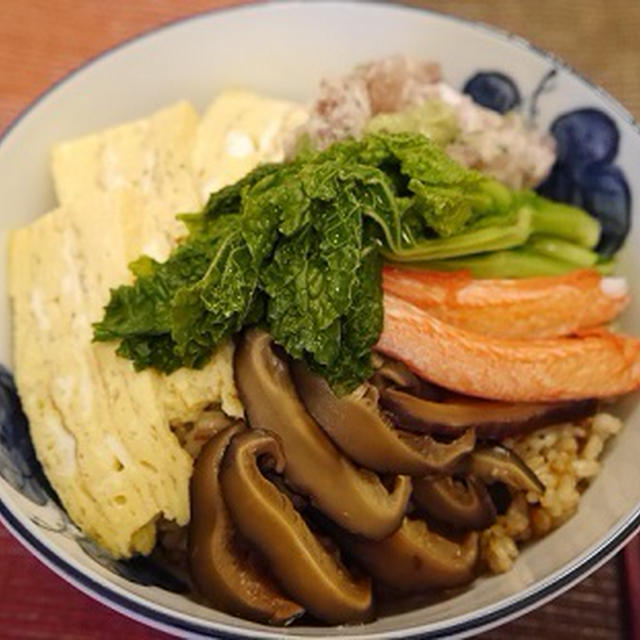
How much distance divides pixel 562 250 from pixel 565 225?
6 cm

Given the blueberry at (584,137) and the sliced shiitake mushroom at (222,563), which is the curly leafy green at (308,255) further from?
the blueberry at (584,137)

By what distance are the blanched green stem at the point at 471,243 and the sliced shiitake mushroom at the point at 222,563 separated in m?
0.51

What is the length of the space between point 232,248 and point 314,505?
0.50 meters

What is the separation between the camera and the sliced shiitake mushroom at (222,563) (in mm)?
1616

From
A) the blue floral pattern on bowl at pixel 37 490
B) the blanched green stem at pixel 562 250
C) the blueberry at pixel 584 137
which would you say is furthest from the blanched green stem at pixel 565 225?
the blue floral pattern on bowl at pixel 37 490

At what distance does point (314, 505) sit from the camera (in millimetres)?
1698

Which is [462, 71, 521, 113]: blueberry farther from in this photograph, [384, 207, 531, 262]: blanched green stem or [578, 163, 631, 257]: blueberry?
[384, 207, 531, 262]: blanched green stem

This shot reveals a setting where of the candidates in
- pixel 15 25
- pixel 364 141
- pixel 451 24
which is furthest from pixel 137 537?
pixel 15 25

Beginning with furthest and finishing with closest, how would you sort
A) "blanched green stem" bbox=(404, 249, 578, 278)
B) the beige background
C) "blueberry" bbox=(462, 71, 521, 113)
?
the beige background, "blueberry" bbox=(462, 71, 521, 113), "blanched green stem" bbox=(404, 249, 578, 278)

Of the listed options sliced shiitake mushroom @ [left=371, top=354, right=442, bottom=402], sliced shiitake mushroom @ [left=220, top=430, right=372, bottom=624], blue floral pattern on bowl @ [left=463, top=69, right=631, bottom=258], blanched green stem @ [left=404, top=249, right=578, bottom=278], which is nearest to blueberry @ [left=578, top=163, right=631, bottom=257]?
blue floral pattern on bowl @ [left=463, top=69, right=631, bottom=258]

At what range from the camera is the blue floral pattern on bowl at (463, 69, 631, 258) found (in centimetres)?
218

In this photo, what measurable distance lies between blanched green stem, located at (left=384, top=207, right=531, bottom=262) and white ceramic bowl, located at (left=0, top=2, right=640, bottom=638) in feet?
1.00

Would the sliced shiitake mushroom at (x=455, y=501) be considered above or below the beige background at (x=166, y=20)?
below

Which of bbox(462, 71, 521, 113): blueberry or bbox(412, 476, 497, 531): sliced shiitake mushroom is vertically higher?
bbox(462, 71, 521, 113): blueberry
